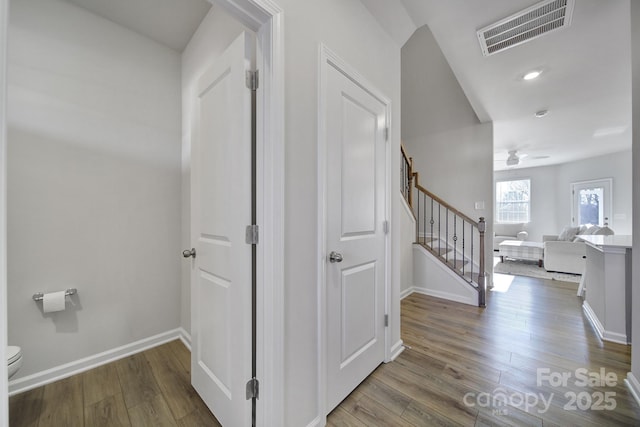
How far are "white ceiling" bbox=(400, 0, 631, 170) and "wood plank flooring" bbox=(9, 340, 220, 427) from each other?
3120 millimetres

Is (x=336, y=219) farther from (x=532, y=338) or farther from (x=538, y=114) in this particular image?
(x=538, y=114)

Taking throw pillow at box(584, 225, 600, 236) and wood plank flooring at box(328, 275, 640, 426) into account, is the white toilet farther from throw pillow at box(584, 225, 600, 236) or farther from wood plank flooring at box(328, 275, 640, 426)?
throw pillow at box(584, 225, 600, 236)

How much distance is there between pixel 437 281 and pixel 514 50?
2.73 m

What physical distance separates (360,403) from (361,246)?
0.94 metres

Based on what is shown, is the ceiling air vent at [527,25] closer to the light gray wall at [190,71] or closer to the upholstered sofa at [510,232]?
the light gray wall at [190,71]

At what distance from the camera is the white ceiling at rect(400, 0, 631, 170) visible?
1.86 m

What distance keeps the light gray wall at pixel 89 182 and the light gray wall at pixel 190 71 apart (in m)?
0.10

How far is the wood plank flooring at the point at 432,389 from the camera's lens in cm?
135

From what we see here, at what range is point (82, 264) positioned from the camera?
1789 millimetres

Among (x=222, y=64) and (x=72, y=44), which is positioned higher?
(x=72, y=44)

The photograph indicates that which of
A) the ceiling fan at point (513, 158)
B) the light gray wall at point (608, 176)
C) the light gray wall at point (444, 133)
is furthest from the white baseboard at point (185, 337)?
the light gray wall at point (608, 176)

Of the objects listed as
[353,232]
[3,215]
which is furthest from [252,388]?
[3,215]

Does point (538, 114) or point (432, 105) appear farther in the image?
point (432, 105)

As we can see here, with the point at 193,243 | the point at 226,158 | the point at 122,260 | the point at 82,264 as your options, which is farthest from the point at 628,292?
the point at 82,264
